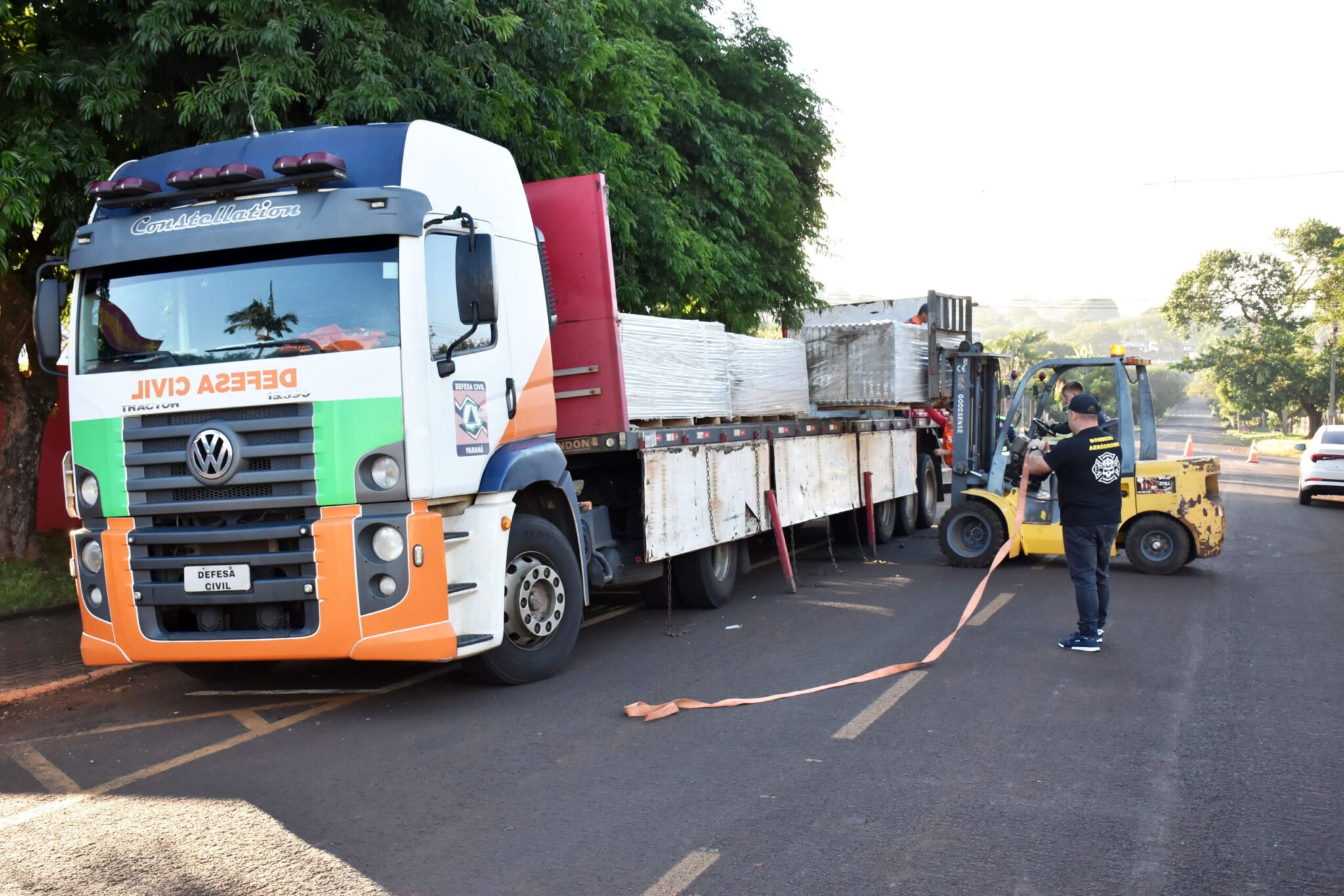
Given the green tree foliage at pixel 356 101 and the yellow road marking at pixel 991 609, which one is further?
the yellow road marking at pixel 991 609

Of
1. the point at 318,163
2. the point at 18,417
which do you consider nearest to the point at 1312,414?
the point at 18,417

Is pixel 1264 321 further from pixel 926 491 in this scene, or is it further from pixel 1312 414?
pixel 926 491

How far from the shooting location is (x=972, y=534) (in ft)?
40.8

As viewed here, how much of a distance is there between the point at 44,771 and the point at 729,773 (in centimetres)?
355

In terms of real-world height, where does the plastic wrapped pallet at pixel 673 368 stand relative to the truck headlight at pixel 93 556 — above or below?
above

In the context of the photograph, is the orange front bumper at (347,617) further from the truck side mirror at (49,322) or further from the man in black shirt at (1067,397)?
the man in black shirt at (1067,397)

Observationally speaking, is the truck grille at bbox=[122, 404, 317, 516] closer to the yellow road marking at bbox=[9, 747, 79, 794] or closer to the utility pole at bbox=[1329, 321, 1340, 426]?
the yellow road marking at bbox=[9, 747, 79, 794]

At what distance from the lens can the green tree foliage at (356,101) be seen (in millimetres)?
8172

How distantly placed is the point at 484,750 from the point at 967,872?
8.78ft

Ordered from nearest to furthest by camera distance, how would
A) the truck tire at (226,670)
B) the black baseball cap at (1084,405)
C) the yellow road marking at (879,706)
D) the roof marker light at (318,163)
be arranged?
the yellow road marking at (879,706) < the roof marker light at (318,163) < the truck tire at (226,670) < the black baseball cap at (1084,405)

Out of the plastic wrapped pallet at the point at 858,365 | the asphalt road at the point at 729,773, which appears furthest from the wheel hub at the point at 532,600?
the plastic wrapped pallet at the point at 858,365

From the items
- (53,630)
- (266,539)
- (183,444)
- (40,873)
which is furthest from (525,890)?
(53,630)

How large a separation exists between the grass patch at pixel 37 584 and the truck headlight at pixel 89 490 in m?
4.10

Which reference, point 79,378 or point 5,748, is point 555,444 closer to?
point 79,378
